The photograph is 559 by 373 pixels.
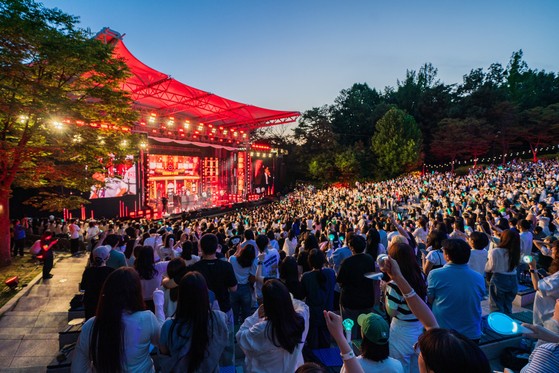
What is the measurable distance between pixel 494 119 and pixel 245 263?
39100 millimetres

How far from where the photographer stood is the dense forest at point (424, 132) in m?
31.8

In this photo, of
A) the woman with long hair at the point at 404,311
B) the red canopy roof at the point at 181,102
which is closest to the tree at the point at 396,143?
the red canopy roof at the point at 181,102

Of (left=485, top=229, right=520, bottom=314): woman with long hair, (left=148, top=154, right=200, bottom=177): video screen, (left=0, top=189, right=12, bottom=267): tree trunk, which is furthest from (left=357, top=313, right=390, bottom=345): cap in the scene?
(left=148, top=154, right=200, bottom=177): video screen

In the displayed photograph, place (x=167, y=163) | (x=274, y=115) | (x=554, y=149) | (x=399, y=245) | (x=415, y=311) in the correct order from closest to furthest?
(x=415, y=311)
(x=399, y=245)
(x=167, y=163)
(x=274, y=115)
(x=554, y=149)

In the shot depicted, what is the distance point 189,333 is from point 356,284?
Result: 192 cm

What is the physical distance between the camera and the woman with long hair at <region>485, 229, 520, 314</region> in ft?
12.3

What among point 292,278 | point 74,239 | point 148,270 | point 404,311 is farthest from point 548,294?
point 74,239

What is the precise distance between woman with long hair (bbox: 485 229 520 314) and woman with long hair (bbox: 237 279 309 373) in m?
3.15

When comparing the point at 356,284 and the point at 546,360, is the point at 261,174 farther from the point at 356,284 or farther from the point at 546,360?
the point at 546,360

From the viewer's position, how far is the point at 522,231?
199 inches

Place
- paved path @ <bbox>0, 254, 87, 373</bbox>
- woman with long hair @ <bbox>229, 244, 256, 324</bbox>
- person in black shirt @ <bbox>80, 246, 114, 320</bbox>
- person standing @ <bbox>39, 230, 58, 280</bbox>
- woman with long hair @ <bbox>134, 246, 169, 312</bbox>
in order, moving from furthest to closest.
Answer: person standing @ <bbox>39, 230, 58, 280</bbox>, paved path @ <bbox>0, 254, 87, 373</bbox>, woman with long hair @ <bbox>229, 244, 256, 324</bbox>, woman with long hair @ <bbox>134, 246, 169, 312</bbox>, person in black shirt @ <bbox>80, 246, 114, 320</bbox>

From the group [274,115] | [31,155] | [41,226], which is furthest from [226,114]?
[31,155]

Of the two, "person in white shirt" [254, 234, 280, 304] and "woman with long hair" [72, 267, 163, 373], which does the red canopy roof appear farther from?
"woman with long hair" [72, 267, 163, 373]

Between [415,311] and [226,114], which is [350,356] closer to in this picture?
[415,311]
